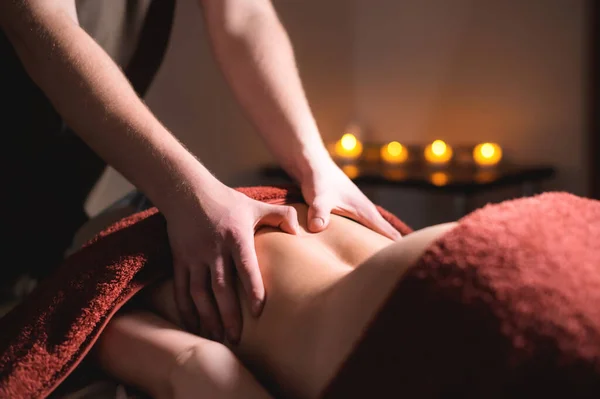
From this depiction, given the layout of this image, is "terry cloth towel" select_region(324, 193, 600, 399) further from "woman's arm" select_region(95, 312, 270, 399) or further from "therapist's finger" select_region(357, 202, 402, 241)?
"therapist's finger" select_region(357, 202, 402, 241)

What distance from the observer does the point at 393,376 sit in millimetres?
560

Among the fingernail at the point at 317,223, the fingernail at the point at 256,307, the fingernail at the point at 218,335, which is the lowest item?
the fingernail at the point at 218,335

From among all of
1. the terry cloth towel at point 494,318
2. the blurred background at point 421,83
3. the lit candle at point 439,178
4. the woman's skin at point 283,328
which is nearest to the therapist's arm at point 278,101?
the woman's skin at point 283,328

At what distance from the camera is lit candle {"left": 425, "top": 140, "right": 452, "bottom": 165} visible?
244cm

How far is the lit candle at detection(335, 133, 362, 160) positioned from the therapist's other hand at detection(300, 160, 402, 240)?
1576mm

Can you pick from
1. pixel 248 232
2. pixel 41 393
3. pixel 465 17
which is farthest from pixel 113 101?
pixel 465 17

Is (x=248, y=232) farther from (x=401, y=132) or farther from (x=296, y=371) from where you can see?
(x=401, y=132)

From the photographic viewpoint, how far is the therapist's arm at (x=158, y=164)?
0.82 metres

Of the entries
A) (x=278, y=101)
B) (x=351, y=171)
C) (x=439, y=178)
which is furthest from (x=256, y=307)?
(x=351, y=171)

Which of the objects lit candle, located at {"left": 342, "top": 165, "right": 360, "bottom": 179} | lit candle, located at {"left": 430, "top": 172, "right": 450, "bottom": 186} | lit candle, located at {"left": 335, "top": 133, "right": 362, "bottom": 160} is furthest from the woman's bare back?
lit candle, located at {"left": 335, "top": 133, "right": 362, "bottom": 160}

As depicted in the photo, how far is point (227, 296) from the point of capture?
808mm

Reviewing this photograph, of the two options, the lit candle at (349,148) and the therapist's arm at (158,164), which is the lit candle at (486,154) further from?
the therapist's arm at (158,164)

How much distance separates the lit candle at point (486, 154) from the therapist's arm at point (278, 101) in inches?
50.3

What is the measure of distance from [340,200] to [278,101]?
266mm
